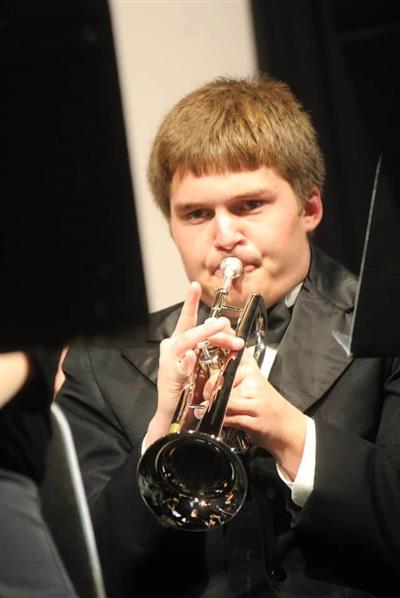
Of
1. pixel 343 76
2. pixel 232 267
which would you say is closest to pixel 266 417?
pixel 232 267

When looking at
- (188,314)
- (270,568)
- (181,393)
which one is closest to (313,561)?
(270,568)

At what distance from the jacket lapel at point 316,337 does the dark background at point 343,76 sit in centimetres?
17

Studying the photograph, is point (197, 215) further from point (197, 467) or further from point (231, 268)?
point (197, 467)

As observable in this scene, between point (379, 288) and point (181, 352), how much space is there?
41cm

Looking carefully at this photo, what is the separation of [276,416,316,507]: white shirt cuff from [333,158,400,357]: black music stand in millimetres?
284

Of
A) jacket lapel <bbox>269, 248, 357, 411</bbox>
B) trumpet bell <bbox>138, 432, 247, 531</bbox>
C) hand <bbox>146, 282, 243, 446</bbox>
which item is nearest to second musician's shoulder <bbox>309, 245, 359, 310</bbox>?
jacket lapel <bbox>269, 248, 357, 411</bbox>

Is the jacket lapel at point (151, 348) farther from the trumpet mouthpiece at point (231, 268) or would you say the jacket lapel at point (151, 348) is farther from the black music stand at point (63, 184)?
the trumpet mouthpiece at point (231, 268)

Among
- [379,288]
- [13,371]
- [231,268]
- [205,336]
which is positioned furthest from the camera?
[13,371]

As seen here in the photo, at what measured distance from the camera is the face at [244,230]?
2127mm

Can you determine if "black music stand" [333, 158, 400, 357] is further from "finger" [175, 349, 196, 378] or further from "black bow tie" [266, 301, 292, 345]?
"black bow tie" [266, 301, 292, 345]

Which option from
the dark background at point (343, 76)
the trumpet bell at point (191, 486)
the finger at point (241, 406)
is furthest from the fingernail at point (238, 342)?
the dark background at point (343, 76)

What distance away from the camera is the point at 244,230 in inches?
83.9

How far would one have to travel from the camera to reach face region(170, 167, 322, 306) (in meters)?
2.13

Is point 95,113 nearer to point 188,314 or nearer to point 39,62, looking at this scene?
point 39,62
